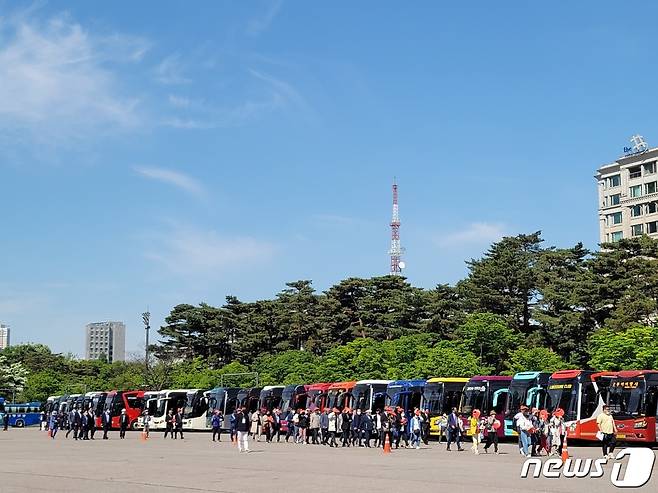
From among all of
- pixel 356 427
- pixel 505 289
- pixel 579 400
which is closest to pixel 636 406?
pixel 579 400

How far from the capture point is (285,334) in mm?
96688

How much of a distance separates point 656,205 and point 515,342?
4717 centimetres

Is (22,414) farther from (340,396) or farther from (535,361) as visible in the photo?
(535,361)

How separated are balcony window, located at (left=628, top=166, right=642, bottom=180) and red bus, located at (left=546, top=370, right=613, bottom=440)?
257ft

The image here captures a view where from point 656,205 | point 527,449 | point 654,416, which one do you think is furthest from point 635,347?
point 656,205

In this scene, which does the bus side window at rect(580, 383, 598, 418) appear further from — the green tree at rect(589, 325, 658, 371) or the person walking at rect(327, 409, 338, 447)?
the green tree at rect(589, 325, 658, 371)

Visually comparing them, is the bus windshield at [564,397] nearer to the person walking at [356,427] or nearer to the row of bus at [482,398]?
the row of bus at [482,398]

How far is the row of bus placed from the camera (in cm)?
3366

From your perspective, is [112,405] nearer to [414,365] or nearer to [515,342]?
[414,365]

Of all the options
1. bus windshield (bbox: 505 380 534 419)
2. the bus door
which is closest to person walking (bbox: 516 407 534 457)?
the bus door

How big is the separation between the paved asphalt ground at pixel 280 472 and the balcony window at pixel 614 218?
8461cm

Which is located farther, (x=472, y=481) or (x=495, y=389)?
(x=495, y=389)

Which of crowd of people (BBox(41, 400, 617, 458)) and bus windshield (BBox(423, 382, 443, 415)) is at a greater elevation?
bus windshield (BBox(423, 382, 443, 415))

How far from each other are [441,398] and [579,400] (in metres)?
7.98
